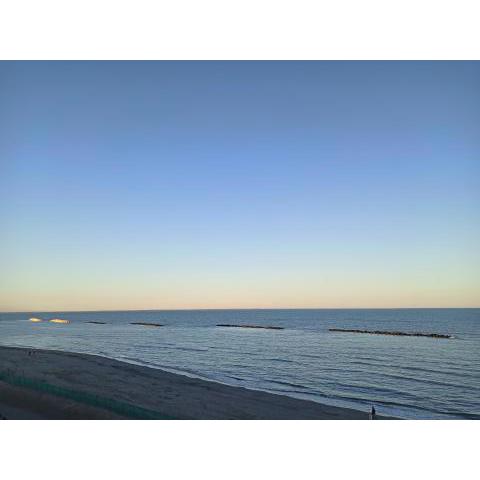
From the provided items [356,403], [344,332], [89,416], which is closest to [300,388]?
[356,403]

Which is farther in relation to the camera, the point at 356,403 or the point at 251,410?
the point at 356,403

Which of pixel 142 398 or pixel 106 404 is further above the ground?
pixel 106 404

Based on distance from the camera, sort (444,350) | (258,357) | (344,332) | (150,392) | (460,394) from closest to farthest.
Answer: (150,392)
(460,394)
(258,357)
(444,350)
(344,332)

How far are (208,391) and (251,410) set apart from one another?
4259 millimetres

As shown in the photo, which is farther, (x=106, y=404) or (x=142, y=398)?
(x=142, y=398)

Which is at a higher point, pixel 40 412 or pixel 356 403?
pixel 40 412

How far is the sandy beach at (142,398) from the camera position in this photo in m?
12.9

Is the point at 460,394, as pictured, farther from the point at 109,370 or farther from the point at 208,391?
the point at 109,370

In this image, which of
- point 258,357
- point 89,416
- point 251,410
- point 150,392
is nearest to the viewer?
point 89,416

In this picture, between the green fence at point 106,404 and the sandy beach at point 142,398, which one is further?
the green fence at point 106,404

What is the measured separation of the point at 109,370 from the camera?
24906mm

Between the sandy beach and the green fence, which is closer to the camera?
the sandy beach

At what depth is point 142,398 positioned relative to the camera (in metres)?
16.8

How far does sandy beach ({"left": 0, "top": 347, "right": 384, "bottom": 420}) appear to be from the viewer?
42.4 ft
